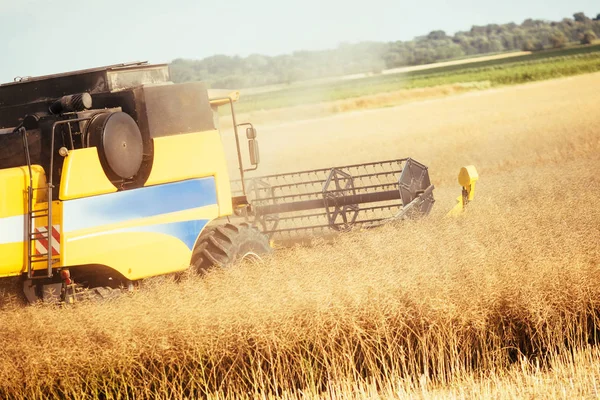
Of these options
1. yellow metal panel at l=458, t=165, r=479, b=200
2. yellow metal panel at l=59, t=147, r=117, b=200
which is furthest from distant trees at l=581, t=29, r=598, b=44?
yellow metal panel at l=59, t=147, r=117, b=200

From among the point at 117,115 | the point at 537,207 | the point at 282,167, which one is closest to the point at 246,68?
the point at 282,167

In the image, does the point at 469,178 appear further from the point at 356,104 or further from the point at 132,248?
Result: the point at 356,104

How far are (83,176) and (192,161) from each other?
1.31 m

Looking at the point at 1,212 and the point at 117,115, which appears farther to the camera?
the point at 117,115

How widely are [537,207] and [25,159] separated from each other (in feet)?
21.5

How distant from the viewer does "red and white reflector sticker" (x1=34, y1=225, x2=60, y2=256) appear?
6352mm

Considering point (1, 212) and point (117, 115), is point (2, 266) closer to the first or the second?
point (1, 212)

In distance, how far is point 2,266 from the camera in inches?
250

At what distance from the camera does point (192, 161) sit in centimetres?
757

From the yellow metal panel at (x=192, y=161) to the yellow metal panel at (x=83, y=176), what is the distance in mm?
536

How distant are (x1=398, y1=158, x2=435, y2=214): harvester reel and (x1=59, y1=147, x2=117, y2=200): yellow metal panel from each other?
5024 mm

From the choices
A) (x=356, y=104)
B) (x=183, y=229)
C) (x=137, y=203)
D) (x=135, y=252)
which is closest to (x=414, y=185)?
(x=183, y=229)

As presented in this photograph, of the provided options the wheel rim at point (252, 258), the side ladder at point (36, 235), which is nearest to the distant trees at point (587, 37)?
the wheel rim at point (252, 258)

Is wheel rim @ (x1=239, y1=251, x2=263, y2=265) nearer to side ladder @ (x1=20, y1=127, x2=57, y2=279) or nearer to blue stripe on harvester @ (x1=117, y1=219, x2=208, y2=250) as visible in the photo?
blue stripe on harvester @ (x1=117, y1=219, x2=208, y2=250)
